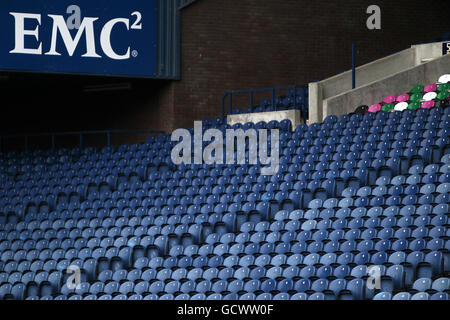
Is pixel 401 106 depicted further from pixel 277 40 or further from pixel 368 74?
pixel 277 40

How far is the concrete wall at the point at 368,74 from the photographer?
21453 mm

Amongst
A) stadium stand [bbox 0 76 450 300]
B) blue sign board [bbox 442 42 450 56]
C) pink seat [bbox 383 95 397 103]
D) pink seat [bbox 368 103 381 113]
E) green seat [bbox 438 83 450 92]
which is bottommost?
stadium stand [bbox 0 76 450 300]

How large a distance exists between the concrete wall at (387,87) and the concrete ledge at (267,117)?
0.67 metres

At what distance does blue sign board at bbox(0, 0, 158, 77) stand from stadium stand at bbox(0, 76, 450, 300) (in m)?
2.10

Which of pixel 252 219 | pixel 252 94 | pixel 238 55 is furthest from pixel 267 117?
pixel 252 219

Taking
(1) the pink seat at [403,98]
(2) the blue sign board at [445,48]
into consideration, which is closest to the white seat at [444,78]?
(1) the pink seat at [403,98]

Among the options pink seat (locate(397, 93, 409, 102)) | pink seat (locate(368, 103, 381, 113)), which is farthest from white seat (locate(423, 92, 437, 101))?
pink seat (locate(368, 103, 381, 113))

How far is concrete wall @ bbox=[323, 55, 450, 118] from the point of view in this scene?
21234 millimetres

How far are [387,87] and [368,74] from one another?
1281mm

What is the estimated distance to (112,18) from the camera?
23188 millimetres

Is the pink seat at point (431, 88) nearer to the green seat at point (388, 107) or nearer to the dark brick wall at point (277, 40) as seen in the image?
the green seat at point (388, 107)

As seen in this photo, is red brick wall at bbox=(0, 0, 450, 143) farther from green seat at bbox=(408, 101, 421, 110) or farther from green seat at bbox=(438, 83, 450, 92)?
green seat at bbox=(438, 83, 450, 92)

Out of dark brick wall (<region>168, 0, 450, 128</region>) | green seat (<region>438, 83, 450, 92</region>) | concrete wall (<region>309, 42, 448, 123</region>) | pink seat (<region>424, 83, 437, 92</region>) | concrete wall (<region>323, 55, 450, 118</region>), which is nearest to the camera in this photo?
green seat (<region>438, 83, 450, 92</region>)
